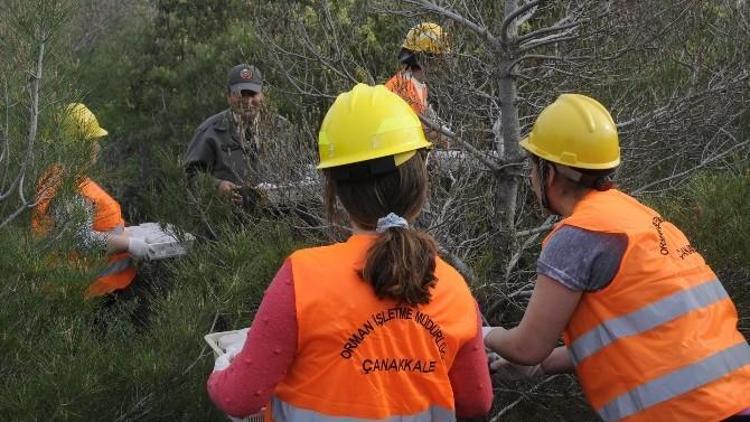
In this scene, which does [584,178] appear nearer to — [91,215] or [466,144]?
[466,144]

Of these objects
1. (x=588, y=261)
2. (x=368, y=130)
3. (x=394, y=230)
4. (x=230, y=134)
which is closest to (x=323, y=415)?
(x=394, y=230)

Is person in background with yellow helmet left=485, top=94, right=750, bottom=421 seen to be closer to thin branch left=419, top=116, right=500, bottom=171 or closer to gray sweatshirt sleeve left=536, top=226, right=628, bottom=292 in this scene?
gray sweatshirt sleeve left=536, top=226, right=628, bottom=292

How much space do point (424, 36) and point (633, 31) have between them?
897 mm

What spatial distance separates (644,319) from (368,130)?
0.87 metres

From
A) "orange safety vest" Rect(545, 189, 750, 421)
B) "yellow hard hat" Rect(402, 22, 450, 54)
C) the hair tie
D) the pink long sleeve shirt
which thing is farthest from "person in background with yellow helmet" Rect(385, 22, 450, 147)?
the pink long sleeve shirt

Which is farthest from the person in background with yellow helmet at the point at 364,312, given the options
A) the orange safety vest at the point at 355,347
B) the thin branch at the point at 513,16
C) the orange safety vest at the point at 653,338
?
the thin branch at the point at 513,16

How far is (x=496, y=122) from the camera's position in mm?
3992

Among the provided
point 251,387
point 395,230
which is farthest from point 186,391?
point 395,230

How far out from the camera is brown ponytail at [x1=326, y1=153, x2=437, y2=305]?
2.01 m

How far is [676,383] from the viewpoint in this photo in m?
2.32

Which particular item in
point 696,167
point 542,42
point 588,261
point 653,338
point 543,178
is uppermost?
point 542,42

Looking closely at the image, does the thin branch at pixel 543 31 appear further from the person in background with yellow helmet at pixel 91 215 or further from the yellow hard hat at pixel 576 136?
the person in background with yellow helmet at pixel 91 215

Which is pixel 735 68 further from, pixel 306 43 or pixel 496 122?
pixel 306 43

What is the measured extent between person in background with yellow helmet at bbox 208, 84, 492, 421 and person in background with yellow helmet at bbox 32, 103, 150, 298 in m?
1.53
